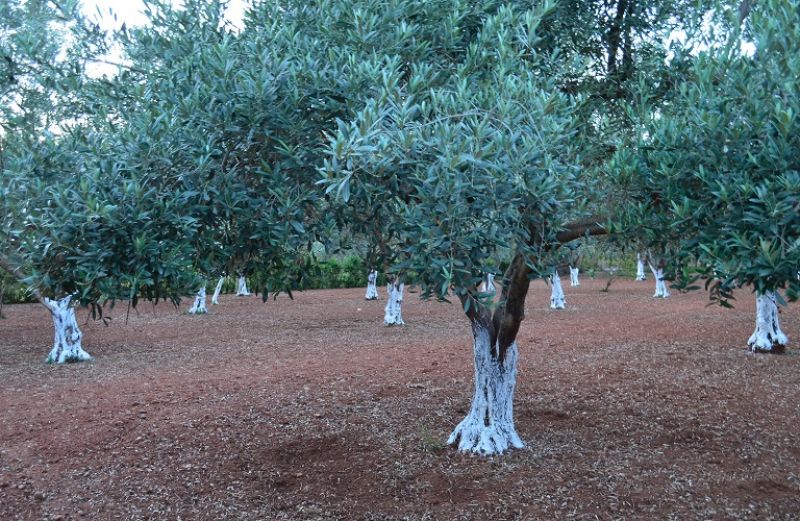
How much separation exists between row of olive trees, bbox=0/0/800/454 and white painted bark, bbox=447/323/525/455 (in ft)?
5.29

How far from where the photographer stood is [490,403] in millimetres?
7688

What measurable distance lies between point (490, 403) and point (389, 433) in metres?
1.63

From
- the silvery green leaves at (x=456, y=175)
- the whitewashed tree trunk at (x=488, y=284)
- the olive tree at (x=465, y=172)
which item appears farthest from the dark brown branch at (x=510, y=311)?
the silvery green leaves at (x=456, y=175)

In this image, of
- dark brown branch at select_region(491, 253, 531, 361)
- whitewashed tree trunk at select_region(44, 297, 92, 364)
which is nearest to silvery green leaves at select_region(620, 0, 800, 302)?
dark brown branch at select_region(491, 253, 531, 361)

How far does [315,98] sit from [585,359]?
1007 cm

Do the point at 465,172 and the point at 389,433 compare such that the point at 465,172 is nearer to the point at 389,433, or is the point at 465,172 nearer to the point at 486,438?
the point at 486,438

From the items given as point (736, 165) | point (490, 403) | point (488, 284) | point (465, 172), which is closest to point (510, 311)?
point (490, 403)

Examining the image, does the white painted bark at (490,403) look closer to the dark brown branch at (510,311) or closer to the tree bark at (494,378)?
the tree bark at (494,378)

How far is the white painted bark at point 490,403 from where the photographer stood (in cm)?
754

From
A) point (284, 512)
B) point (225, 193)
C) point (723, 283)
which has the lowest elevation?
point (284, 512)

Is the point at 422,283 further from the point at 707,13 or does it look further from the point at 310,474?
the point at 707,13

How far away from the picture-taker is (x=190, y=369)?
13.5 meters

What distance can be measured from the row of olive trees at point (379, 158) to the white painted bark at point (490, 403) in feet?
5.29

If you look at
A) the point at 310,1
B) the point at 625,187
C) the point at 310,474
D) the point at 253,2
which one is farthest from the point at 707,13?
the point at 310,474
